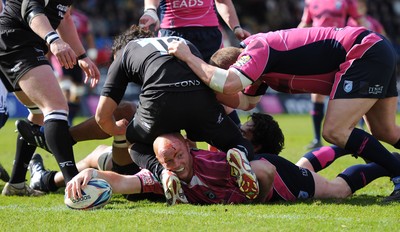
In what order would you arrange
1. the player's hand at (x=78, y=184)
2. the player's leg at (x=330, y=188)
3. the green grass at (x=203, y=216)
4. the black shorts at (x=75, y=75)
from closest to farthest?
the green grass at (x=203, y=216), the player's hand at (x=78, y=184), the player's leg at (x=330, y=188), the black shorts at (x=75, y=75)

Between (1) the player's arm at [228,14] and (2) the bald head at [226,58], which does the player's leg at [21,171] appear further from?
(1) the player's arm at [228,14]

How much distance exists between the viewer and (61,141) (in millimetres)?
5914

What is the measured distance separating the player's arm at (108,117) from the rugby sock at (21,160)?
1.10 metres

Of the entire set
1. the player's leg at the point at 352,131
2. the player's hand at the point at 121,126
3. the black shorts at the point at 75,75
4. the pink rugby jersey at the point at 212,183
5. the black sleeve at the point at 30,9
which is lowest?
the black shorts at the point at 75,75

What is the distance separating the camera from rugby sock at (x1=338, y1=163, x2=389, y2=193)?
6098 mm

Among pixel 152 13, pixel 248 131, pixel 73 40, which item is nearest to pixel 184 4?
pixel 152 13

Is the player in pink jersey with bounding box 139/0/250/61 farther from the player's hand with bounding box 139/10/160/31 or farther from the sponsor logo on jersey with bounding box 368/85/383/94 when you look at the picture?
the sponsor logo on jersey with bounding box 368/85/383/94

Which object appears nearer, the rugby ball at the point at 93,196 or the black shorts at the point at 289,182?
the rugby ball at the point at 93,196

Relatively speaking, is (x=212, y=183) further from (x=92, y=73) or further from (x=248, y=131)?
(x=92, y=73)

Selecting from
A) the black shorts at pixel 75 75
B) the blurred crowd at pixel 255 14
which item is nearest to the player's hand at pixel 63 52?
the black shorts at pixel 75 75

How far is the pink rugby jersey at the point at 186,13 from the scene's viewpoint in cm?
778

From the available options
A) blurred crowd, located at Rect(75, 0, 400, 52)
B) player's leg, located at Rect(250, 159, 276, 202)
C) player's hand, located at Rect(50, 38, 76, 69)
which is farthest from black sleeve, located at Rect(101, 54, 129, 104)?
blurred crowd, located at Rect(75, 0, 400, 52)

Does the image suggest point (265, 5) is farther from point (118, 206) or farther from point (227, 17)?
point (118, 206)

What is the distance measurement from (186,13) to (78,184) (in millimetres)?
2968
